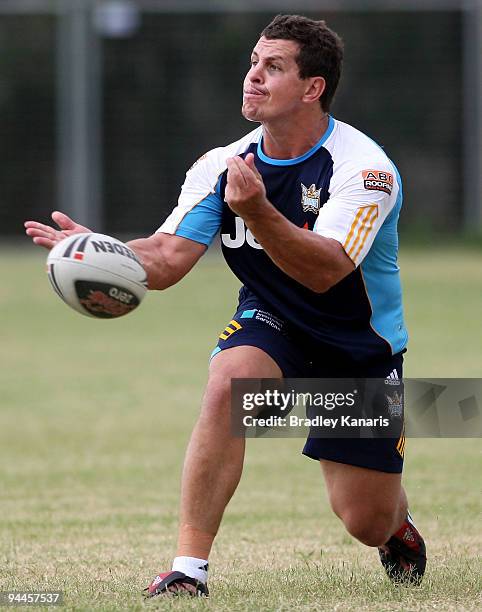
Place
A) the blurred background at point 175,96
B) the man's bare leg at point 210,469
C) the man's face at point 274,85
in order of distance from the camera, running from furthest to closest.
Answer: the blurred background at point 175,96 < the man's face at point 274,85 < the man's bare leg at point 210,469

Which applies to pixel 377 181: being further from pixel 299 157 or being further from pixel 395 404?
pixel 395 404

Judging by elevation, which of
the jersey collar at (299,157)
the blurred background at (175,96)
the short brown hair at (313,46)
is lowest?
the jersey collar at (299,157)

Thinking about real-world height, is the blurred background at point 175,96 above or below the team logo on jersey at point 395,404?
above

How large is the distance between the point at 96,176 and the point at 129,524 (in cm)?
2376

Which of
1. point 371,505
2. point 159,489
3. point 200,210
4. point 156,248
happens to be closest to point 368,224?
point 200,210

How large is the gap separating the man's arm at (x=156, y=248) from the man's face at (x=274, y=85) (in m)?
0.57

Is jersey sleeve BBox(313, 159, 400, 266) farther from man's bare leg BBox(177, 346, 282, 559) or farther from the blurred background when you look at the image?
the blurred background

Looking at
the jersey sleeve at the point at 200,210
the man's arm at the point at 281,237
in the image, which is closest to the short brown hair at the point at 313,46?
the jersey sleeve at the point at 200,210

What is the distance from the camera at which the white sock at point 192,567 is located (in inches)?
188

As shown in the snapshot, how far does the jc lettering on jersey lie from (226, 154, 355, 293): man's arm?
1.57ft

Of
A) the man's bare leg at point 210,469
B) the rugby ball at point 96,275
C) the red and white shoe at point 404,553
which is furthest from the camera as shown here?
the red and white shoe at point 404,553

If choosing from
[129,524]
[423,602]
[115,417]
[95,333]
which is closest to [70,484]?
[129,524]

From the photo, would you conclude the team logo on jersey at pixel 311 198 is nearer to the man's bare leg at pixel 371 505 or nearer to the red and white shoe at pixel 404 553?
the man's bare leg at pixel 371 505

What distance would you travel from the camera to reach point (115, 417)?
35.2 feet
